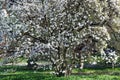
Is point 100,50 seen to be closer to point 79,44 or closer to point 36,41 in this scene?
point 79,44

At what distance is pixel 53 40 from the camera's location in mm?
19328

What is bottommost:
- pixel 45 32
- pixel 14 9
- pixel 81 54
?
pixel 81 54

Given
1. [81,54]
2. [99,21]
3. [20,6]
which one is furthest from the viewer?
[81,54]

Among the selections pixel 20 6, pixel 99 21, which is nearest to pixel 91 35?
pixel 99 21

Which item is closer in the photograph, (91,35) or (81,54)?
(91,35)

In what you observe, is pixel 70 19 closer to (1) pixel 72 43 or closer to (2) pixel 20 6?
(1) pixel 72 43

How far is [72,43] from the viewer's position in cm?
1983

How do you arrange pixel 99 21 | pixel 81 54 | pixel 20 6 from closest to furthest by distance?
pixel 20 6
pixel 99 21
pixel 81 54

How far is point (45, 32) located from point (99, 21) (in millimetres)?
3059

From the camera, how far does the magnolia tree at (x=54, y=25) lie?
62.7 feet

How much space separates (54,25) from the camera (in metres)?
19.5

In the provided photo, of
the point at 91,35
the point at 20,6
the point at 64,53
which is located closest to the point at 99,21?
the point at 91,35

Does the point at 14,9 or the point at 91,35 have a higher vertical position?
the point at 14,9

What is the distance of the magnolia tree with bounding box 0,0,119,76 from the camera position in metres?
19.1
